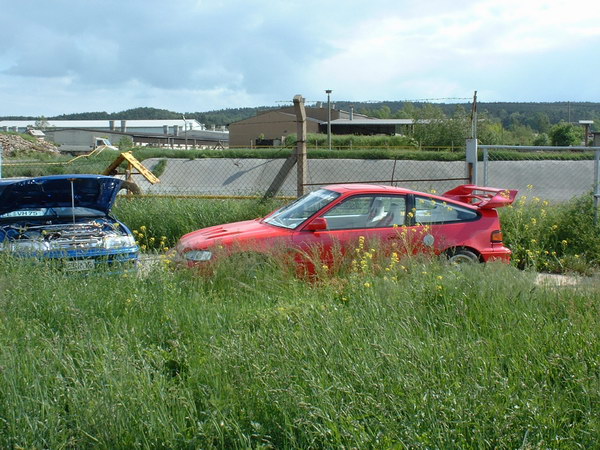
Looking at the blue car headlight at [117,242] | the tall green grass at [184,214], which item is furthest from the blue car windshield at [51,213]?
the tall green grass at [184,214]

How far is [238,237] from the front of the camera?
795 cm

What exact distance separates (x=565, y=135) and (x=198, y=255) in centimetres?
6393

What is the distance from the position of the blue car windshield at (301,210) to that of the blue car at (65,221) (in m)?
1.85

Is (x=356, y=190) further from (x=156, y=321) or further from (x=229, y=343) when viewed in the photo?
(x=229, y=343)

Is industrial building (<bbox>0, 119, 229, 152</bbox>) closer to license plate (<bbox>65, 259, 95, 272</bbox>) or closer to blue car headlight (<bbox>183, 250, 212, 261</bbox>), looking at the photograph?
blue car headlight (<bbox>183, 250, 212, 261</bbox>)

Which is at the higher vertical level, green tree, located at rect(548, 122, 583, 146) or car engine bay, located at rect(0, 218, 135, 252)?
green tree, located at rect(548, 122, 583, 146)

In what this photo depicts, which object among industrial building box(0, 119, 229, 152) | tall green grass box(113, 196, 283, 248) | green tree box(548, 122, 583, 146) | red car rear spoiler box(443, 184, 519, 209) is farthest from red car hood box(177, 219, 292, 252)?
green tree box(548, 122, 583, 146)

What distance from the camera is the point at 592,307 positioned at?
508 centimetres

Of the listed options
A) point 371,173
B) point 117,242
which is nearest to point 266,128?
point 371,173

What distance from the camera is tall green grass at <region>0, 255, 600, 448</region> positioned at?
343cm

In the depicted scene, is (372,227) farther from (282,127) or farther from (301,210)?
(282,127)

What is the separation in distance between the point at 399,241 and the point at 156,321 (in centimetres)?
351

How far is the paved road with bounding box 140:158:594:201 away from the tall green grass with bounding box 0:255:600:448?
1040 inches

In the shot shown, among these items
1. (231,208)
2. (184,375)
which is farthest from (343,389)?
(231,208)
